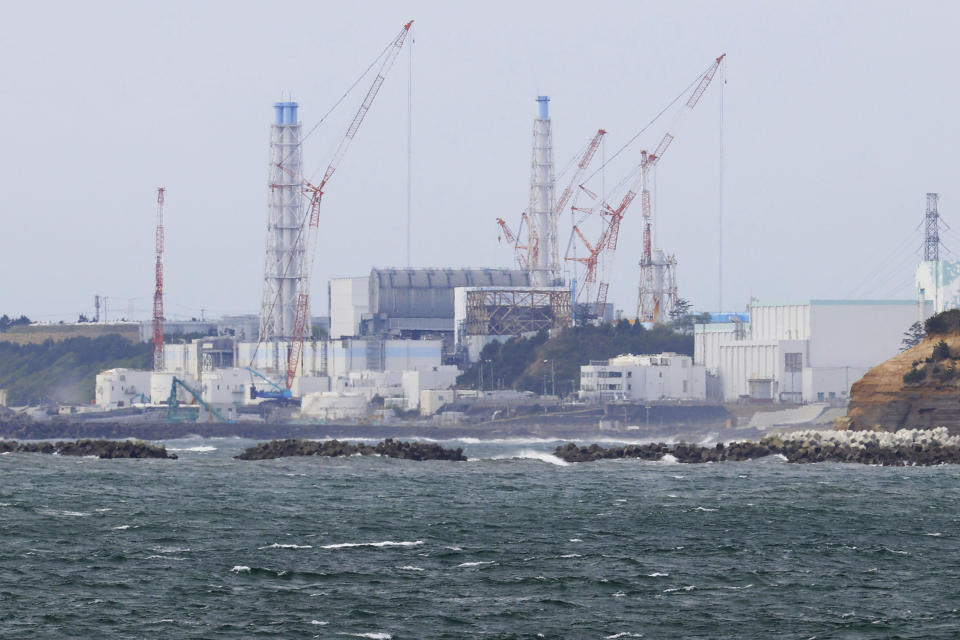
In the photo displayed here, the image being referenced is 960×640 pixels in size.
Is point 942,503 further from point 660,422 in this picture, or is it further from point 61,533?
point 660,422

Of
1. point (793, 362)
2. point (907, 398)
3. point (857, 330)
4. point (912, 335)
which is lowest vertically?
point (907, 398)

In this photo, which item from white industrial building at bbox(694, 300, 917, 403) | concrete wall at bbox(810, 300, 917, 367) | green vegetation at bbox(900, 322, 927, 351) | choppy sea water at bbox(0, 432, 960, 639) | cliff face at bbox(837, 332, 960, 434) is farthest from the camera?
concrete wall at bbox(810, 300, 917, 367)

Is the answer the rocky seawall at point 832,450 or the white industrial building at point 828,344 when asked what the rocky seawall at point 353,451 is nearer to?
the rocky seawall at point 832,450

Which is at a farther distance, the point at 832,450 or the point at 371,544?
the point at 832,450

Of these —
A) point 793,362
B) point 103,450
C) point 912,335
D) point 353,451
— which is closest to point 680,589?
point 353,451

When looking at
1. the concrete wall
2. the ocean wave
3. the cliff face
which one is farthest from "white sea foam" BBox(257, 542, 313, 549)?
the concrete wall

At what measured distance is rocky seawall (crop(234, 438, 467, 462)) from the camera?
96688mm

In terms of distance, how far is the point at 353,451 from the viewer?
99062 mm

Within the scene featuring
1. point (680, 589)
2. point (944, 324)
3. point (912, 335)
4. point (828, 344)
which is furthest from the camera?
point (828, 344)

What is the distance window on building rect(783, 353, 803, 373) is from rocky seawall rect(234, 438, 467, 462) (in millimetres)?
88680

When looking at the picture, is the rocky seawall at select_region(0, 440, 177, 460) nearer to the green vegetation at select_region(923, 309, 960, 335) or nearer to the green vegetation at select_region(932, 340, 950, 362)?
the green vegetation at select_region(932, 340, 950, 362)

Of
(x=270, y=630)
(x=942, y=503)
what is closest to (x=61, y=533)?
(x=270, y=630)

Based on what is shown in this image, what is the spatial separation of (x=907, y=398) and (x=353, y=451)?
32.6 metres

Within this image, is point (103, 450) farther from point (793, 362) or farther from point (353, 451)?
point (793, 362)
